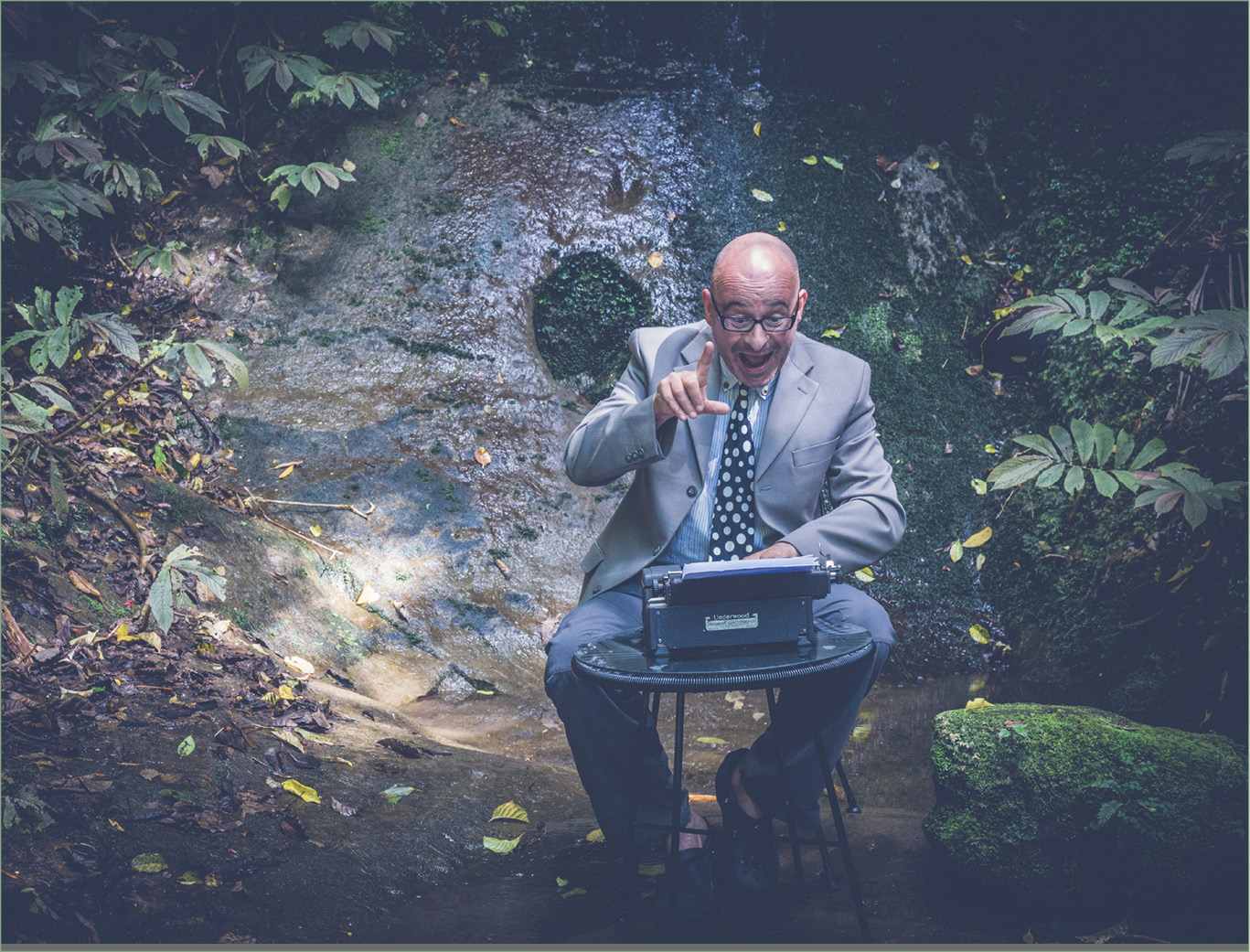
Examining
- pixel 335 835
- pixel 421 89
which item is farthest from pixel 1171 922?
pixel 421 89

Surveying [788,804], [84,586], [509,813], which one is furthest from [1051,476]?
[84,586]

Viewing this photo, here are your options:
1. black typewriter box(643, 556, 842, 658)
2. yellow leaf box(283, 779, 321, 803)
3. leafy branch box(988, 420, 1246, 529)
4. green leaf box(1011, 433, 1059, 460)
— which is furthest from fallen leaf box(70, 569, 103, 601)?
green leaf box(1011, 433, 1059, 460)

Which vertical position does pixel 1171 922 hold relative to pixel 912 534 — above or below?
below

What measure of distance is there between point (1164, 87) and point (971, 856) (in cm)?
475

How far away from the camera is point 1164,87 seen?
539 cm

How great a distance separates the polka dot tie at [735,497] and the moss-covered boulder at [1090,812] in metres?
0.96

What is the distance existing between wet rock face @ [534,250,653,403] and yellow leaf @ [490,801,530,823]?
2.91m

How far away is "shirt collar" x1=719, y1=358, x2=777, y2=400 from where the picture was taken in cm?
315

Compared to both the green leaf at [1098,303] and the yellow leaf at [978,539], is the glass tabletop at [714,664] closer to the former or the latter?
the green leaf at [1098,303]

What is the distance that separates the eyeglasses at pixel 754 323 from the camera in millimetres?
2830

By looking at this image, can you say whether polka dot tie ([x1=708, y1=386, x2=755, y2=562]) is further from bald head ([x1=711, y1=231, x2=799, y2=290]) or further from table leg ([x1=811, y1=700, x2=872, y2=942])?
table leg ([x1=811, y1=700, x2=872, y2=942])

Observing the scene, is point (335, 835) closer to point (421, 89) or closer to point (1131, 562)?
point (1131, 562)

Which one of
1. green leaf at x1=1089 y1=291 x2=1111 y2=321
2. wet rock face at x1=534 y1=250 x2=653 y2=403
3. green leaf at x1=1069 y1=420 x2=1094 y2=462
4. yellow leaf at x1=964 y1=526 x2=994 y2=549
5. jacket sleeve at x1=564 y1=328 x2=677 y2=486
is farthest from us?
wet rock face at x1=534 y1=250 x2=653 y2=403

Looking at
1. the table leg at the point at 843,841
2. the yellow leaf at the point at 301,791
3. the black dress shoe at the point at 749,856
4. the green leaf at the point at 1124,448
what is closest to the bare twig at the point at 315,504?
the yellow leaf at the point at 301,791
